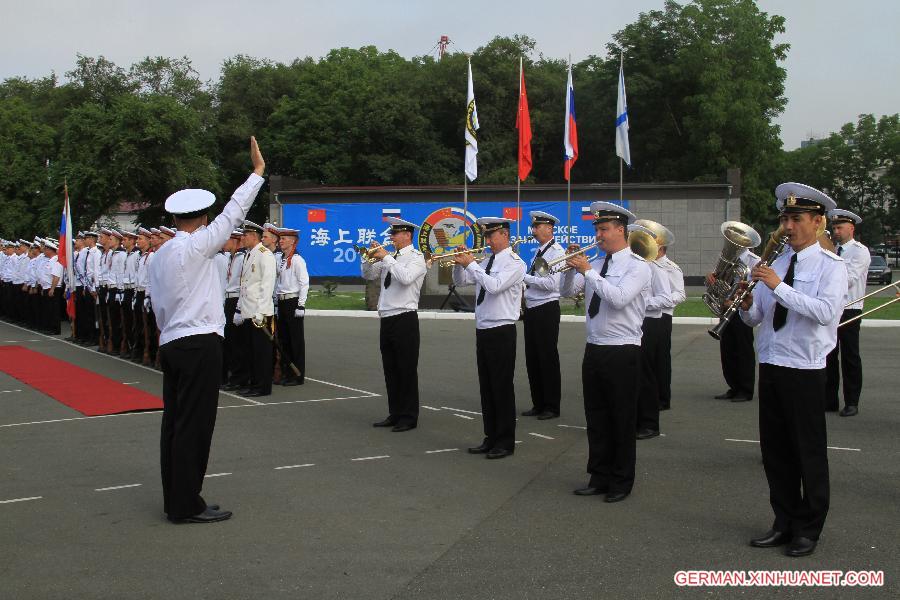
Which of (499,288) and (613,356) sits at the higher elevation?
(499,288)

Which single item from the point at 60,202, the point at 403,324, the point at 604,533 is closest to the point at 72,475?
the point at 403,324

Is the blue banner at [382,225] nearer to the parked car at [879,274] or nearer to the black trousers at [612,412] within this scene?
the parked car at [879,274]

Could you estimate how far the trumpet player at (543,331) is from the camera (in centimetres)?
993

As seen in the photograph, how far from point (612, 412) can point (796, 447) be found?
149 cm

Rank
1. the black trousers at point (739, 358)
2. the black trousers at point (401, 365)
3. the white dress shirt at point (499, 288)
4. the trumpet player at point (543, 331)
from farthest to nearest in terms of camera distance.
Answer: the black trousers at point (739, 358) → the trumpet player at point (543, 331) → the black trousers at point (401, 365) → the white dress shirt at point (499, 288)

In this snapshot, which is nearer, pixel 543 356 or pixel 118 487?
pixel 118 487

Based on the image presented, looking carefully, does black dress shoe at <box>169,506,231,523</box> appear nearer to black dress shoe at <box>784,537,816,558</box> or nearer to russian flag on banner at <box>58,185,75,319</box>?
black dress shoe at <box>784,537,816,558</box>

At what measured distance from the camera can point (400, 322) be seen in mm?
9500

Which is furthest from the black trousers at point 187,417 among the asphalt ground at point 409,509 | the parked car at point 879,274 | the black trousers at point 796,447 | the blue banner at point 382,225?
the parked car at point 879,274

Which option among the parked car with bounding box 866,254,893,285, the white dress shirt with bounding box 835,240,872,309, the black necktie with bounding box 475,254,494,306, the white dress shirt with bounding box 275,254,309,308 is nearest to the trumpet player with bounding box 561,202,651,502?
the black necktie with bounding box 475,254,494,306

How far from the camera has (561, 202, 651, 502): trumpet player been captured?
658cm

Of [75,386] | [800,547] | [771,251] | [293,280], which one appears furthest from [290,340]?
[800,547]

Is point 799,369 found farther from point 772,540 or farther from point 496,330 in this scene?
point 496,330

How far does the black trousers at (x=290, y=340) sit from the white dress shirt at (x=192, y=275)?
6182 millimetres
